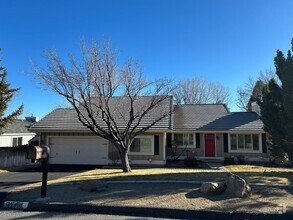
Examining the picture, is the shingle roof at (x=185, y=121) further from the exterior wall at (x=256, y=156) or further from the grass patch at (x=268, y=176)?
the grass patch at (x=268, y=176)

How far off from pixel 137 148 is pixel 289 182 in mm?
12734

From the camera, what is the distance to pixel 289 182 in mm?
9102

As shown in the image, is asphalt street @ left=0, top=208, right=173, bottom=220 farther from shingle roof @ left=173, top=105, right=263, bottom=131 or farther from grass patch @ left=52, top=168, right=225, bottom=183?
shingle roof @ left=173, top=105, right=263, bottom=131

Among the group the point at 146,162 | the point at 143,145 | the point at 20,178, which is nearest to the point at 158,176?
the point at 20,178

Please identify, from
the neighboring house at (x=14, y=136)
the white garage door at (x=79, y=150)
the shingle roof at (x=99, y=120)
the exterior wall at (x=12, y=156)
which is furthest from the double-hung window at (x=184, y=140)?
the neighboring house at (x=14, y=136)

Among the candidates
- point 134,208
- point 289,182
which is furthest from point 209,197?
point 289,182

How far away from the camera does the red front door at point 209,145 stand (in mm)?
22188

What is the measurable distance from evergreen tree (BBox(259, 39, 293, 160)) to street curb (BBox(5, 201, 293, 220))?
5930 millimetres

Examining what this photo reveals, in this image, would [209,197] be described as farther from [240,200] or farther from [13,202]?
[13,202]

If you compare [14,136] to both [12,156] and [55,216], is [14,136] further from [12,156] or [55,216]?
[55,216]

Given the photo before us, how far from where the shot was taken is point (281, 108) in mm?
12461

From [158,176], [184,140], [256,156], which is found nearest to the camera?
[158,176]

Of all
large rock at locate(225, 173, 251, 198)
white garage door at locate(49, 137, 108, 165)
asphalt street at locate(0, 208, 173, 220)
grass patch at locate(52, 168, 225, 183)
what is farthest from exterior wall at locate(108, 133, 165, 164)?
asphalt street at locate(0, 208, 173, 220)

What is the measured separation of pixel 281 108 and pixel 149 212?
8.95 meters
